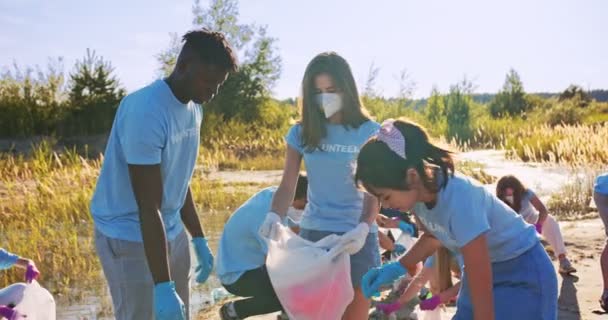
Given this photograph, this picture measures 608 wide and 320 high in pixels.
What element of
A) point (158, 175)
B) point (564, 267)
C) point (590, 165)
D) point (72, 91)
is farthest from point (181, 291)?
point (72, 91)

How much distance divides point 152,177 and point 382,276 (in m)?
0.89

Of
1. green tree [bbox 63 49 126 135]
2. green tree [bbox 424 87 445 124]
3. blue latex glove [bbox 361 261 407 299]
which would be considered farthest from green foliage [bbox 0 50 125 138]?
blue latex glove [bbox 361 261 407 299]

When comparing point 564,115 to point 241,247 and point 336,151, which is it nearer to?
point 241,247

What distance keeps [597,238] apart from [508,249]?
5.11 meters

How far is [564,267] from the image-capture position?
18.1 feet

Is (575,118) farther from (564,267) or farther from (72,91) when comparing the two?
(564,267)

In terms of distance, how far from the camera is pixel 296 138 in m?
3.26

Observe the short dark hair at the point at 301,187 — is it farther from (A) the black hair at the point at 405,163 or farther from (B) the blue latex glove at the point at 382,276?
(A) the black hair at the point at 405,163

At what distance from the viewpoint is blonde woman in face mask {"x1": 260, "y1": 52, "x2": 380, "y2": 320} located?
3168mm

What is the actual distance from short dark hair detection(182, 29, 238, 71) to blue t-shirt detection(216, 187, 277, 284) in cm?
177

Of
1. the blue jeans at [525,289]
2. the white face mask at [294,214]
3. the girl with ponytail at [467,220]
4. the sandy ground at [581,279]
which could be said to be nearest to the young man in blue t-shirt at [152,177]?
the girl with ponytail at [467,220]

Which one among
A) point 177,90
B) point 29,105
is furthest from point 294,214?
point 29,105

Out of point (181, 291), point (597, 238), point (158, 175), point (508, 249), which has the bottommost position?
point (597, 238)

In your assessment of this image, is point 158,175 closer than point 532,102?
Yes
